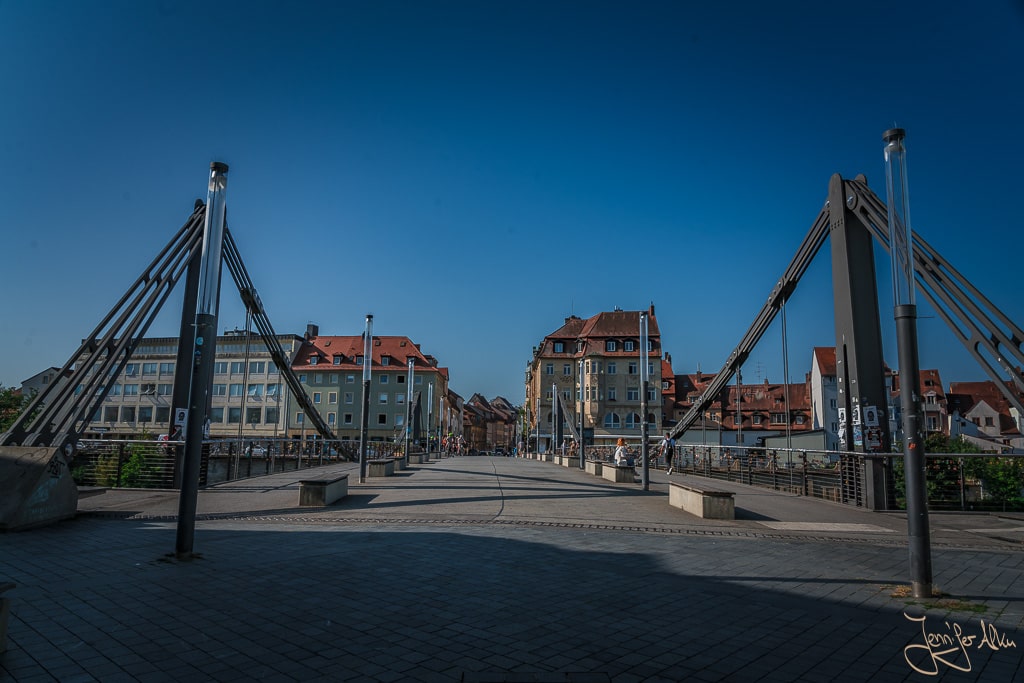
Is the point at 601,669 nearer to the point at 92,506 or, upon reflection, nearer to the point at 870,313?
the point at 92,506

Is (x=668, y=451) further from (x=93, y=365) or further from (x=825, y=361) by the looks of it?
(x=825, y=361)

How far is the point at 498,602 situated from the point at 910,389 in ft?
15.7

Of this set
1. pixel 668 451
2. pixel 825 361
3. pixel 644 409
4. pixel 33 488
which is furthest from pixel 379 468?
pixel 825 361

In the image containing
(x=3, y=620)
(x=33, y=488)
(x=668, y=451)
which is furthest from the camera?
(x=668, y=451)

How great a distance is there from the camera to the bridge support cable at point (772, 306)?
780 inches

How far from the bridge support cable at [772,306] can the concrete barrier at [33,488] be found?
18512 millimetres

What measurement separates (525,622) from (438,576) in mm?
1861

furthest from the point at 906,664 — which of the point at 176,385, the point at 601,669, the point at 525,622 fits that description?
the point at 176,385

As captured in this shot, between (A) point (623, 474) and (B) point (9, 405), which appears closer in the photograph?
(A) point (623, 474)

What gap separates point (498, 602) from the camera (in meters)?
6.04

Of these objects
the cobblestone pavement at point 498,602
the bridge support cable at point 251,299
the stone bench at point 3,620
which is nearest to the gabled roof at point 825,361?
the bridge support cable at point 251,299

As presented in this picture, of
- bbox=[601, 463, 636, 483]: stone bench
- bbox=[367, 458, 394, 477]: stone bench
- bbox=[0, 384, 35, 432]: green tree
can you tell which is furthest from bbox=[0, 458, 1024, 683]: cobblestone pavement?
bbox=[0, 384, 35, 432]: green tree

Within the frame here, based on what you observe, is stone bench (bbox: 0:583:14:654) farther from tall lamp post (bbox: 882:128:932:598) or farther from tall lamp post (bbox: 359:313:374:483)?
tall lamp post (bbox: 359:313:374:483)

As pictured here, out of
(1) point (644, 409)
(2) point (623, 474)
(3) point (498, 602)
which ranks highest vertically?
(1) point (644, 409)
